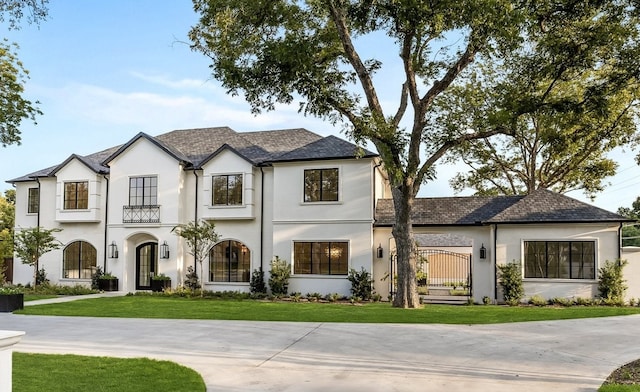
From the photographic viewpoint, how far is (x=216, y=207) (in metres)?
21.7

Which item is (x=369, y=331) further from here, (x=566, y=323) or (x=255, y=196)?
(x=255, y=196)

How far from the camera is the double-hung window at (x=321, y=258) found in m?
20.3

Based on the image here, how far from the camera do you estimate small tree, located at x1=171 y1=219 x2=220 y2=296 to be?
19766 millimetres

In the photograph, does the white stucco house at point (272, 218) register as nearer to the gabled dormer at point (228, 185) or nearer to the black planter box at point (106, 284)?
the gabled dormer at point (228, 185)

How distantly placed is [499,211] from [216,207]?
11869 mm

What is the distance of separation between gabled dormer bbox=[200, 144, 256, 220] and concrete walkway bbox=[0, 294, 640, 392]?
29.7ft

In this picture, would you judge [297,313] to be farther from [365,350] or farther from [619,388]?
[619,388]

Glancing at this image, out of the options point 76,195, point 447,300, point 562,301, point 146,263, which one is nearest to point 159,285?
point 146,263

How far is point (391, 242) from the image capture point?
20125 mm

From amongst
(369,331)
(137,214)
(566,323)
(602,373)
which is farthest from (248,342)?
(137,214)

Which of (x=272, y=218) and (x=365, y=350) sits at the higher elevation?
(x=272, y=218)

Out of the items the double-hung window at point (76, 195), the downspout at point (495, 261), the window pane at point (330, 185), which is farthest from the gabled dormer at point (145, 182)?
the downspout at point (495, 261)

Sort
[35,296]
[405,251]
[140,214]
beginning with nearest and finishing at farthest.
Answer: [405,251]
[35,296]
[140,214]

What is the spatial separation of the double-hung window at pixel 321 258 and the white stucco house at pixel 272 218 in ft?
0.14
